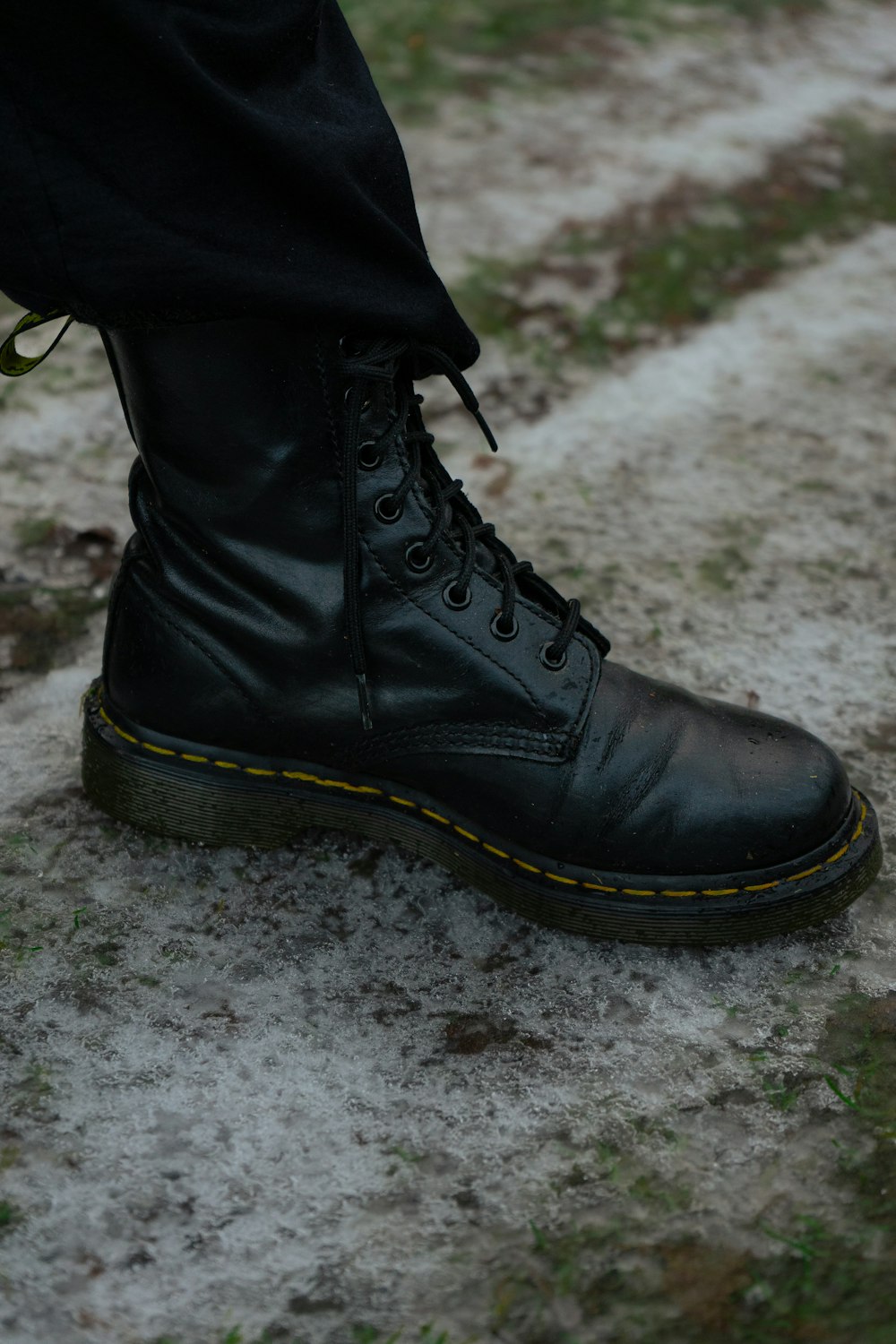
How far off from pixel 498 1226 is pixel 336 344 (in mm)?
835

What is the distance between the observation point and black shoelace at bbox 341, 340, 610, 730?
4.09 feet

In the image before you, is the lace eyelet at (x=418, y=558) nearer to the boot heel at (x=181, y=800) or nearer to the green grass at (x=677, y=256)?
the boot heel at (x=181, y=800)

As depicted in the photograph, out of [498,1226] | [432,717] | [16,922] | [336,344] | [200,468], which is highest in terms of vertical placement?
[336,344]

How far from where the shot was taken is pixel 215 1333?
39.4 inches

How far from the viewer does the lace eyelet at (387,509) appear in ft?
4.24

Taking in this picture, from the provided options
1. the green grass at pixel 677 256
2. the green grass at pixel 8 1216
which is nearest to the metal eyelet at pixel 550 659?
the green grass at pixel 8 1216

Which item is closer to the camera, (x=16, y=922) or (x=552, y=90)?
(x=16, y=922)

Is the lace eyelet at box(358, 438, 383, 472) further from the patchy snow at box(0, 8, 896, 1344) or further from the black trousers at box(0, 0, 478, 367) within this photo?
the patchy snow at box(0, 8, 896, 1344)

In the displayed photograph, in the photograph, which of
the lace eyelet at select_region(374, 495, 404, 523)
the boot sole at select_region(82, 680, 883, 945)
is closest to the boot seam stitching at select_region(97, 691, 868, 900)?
the boot sole at select_region(82, 680, 883, 945)

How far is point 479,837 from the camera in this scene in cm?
138

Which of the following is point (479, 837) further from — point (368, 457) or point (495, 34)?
point (495, 34)

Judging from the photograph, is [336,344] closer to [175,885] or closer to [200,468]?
[200,468]

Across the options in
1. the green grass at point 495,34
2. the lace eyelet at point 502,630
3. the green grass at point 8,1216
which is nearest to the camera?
the green grass at point 8,1216

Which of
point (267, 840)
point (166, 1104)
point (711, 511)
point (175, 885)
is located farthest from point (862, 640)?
point (166, 1104)
